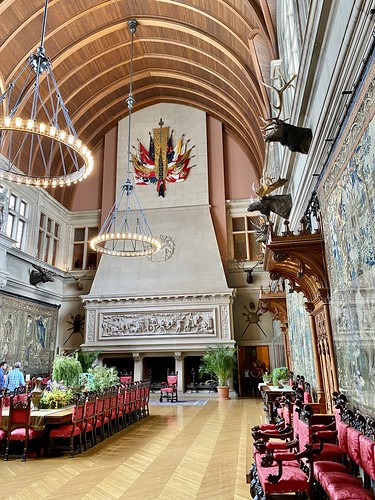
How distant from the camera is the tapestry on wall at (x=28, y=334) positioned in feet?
41.8

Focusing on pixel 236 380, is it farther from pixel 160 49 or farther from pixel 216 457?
pixel 160 49

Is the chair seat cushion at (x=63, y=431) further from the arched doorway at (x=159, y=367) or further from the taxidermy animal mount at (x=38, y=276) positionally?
the arched doorway at (x=159, y=367)

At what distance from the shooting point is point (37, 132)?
6.23 metres

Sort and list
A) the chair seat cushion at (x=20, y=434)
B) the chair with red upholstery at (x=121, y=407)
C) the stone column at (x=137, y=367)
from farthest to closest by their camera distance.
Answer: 1. the stone column at (x=137, y=367)
2. the chair with red upholstery at (x=121, y=407)
3. the chair seat cushion at (x=20, y=434)

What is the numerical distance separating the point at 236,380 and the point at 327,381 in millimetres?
10115

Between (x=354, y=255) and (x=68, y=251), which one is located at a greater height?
(x=68, y=251)

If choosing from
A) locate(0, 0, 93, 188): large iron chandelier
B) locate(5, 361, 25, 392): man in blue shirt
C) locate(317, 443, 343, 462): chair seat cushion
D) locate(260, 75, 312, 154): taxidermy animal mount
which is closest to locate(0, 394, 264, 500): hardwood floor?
locate(317, 443, 343, 462): chair seat cushion

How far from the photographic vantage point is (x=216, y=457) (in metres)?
5.56

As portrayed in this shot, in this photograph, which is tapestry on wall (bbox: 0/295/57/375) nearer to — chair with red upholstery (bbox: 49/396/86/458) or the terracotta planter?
the terracotta planter

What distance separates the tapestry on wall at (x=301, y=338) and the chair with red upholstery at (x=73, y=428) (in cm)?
397

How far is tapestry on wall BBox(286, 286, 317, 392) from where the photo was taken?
Answer: 696 centimetres

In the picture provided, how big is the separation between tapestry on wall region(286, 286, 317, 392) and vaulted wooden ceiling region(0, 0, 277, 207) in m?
6.02

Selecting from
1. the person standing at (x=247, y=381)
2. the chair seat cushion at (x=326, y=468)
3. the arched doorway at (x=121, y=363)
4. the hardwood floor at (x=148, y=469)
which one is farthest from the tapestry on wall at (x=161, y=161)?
the chair seat cushion at (x=326, y=468)

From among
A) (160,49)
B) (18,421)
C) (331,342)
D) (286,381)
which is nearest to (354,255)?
(331,342)
